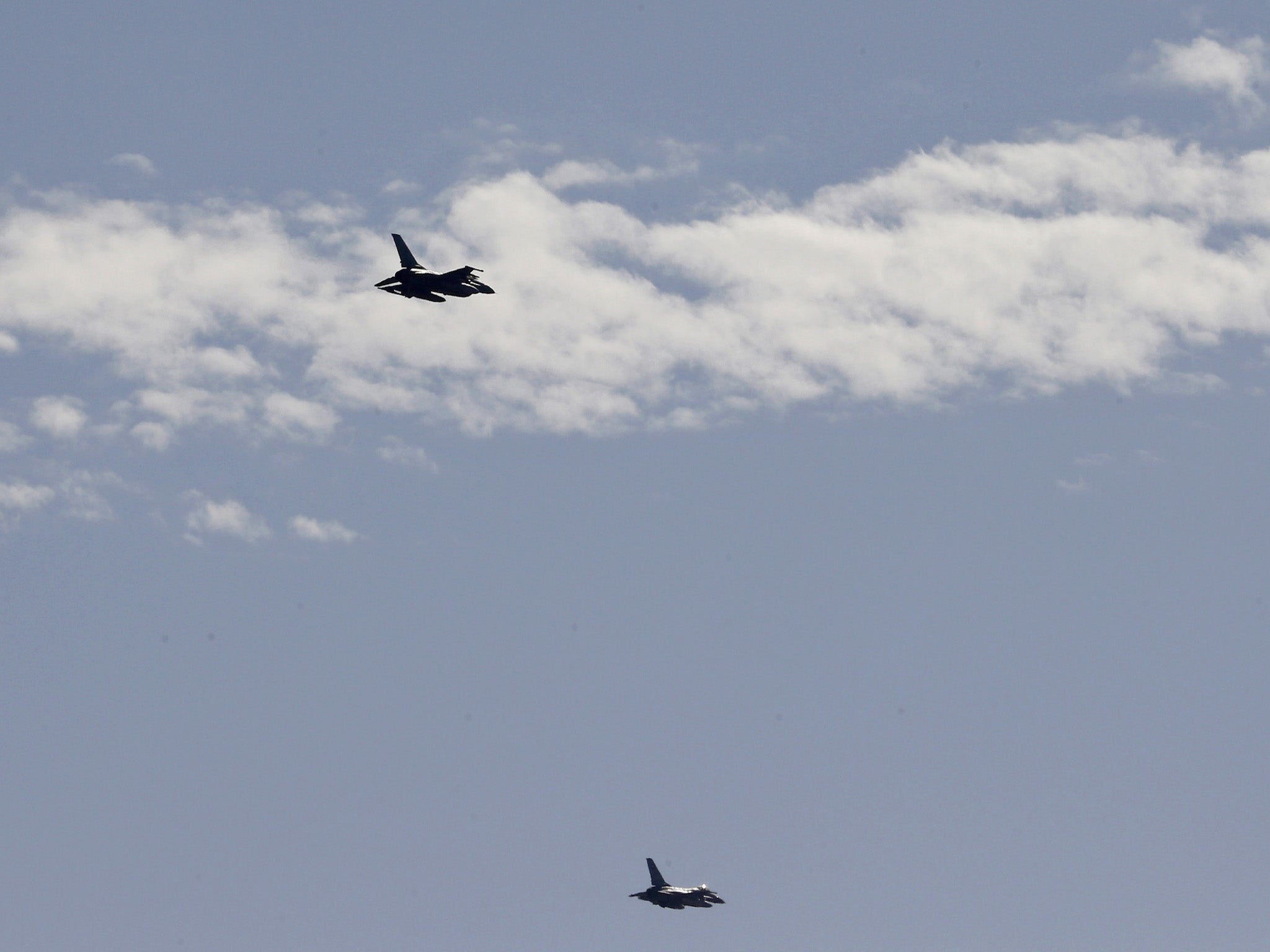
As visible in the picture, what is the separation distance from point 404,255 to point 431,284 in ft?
12.0

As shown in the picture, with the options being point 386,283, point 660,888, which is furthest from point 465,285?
point 660,888

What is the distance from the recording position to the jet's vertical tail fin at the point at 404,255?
447 ft

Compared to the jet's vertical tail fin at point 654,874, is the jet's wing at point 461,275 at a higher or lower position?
higher

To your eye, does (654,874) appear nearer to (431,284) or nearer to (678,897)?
(678,897)

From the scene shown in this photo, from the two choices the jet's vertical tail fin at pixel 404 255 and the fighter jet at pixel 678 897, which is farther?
the fighter jet at pixel 678 897

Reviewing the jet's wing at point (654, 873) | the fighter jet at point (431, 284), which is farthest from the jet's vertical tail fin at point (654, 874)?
the fighter jet at point (431, 284)

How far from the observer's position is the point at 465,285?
135 metres

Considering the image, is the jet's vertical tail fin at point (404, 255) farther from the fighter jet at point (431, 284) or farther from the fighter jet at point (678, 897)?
the fighter jet at point (678, 897)

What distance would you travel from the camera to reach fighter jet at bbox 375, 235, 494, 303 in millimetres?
134750

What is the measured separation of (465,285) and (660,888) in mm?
73871

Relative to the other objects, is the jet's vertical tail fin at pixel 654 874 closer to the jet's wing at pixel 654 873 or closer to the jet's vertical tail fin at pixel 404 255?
the jet's wing at pixel 654 873

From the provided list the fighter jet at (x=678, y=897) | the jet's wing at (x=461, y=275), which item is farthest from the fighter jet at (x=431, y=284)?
the fighter jet at (x=678, y=897)

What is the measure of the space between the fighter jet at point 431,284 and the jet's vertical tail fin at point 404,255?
1.02 ft

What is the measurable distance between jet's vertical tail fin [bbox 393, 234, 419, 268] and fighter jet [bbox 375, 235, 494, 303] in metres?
0.31
